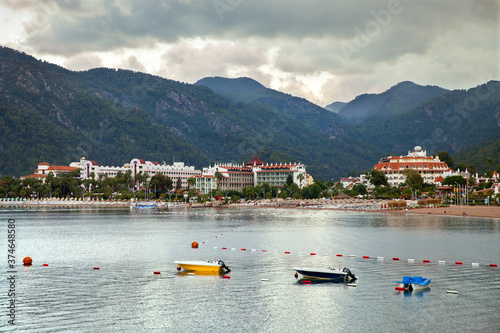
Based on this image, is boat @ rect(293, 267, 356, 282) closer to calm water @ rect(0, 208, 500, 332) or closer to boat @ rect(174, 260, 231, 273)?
calm water @ rect(0, 208, 500, 332)

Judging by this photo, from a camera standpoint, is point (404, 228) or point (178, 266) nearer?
point (178, 266)

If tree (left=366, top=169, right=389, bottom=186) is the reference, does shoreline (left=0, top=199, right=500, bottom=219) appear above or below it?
below

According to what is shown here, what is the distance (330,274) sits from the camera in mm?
36719

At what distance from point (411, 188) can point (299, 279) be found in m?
134

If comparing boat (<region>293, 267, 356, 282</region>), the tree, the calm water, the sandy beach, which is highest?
the tree

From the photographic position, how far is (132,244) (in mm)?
61000

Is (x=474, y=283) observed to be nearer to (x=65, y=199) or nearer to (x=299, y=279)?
(x=299, y=279)

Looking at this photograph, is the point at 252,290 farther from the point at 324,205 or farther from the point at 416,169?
the point at 416,169

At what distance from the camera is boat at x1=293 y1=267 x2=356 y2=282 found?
36375 mm

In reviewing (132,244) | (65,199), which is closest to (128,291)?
(132,244)

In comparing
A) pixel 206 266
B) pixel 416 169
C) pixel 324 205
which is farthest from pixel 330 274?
pixel 416 169

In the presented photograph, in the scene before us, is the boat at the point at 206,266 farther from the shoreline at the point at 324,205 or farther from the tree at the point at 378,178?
the tree at the point at 378,178

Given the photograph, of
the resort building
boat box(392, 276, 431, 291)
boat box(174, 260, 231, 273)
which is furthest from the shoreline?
boat box(174, 260, 231, 273)

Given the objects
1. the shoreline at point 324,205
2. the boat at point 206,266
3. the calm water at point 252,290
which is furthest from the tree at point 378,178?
the boat at point 206,266
